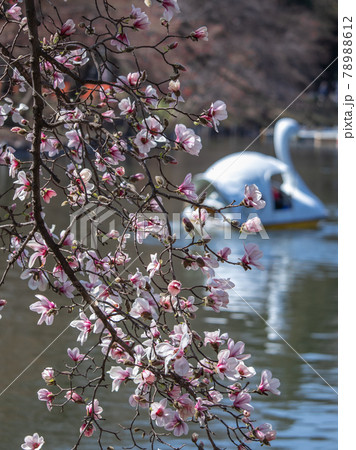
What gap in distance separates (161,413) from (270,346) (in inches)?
156

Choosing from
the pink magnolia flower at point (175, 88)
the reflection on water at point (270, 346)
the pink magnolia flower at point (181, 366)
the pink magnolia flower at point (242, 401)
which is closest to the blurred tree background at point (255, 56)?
the reflection on water at point (270, 346)

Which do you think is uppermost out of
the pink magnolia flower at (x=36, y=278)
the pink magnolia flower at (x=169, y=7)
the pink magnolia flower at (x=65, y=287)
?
the pink magnolia flower at (x=169, y=7)

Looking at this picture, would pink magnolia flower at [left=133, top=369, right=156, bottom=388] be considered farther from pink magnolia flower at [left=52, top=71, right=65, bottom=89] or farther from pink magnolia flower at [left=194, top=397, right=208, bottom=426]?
pink magnolia flower at [left=52, top=71, right=65, bottom=89]

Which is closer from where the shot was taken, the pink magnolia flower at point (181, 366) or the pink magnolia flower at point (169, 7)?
the pink magnolia flower at point (181, 366)

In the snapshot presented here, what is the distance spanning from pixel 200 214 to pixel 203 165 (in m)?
18.3

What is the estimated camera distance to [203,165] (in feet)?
68.4

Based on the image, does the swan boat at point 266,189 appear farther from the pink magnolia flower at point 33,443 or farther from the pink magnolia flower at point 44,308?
the pink magnolia flower at point 33,443

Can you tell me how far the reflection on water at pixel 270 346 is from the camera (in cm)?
470

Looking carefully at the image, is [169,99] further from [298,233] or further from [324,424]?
[298,233]

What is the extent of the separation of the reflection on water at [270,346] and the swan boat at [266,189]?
1.13 m

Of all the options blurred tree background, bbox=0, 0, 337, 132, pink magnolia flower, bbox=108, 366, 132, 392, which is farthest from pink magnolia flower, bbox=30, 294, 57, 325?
blurred tree background, bbox=0, 0, 337, 132

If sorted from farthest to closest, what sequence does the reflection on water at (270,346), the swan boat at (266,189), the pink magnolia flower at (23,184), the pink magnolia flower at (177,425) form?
the swan boat at (266,189), the reflection on water at (270,346), the pink magnolia flower at (23,184), the pink magnolia flower at (177,425)

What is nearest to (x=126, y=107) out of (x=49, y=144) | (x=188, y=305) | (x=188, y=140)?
(x=188, y=140)
